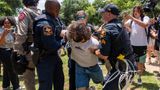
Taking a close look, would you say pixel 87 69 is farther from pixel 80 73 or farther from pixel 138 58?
pixel 138 58

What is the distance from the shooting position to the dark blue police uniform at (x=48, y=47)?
5559 mm

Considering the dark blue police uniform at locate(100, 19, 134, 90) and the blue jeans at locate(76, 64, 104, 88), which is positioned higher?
the dark blue police uniform at locate(100, 19, 134, 90)

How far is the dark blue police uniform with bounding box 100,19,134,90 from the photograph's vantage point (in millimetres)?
5391

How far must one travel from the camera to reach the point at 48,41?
5.55m

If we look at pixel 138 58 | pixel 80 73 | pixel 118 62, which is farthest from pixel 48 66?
pixel 138 58

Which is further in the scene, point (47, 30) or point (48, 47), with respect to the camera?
point (48, 47)

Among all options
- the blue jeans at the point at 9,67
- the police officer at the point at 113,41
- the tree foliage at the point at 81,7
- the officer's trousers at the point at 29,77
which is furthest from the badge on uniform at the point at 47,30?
the tree foliage at the point at 81,7

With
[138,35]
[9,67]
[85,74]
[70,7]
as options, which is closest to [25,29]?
[85,74]

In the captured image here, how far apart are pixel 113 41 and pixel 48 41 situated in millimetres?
911

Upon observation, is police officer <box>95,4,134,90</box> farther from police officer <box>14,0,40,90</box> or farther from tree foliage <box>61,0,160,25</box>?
tree foliage <box>61,0,160,25</box>

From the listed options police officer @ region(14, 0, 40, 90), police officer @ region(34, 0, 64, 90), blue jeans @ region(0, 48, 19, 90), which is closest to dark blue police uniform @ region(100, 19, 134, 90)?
police officer @ region(34, 0, 64, 90)

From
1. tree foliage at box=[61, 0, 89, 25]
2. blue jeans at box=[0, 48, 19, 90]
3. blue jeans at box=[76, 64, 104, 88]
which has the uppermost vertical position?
blue jeans at box=[76, 64, 104, 88]

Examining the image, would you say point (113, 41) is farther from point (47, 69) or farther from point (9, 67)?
point (9, 67)

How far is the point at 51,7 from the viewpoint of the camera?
572 centimetres
